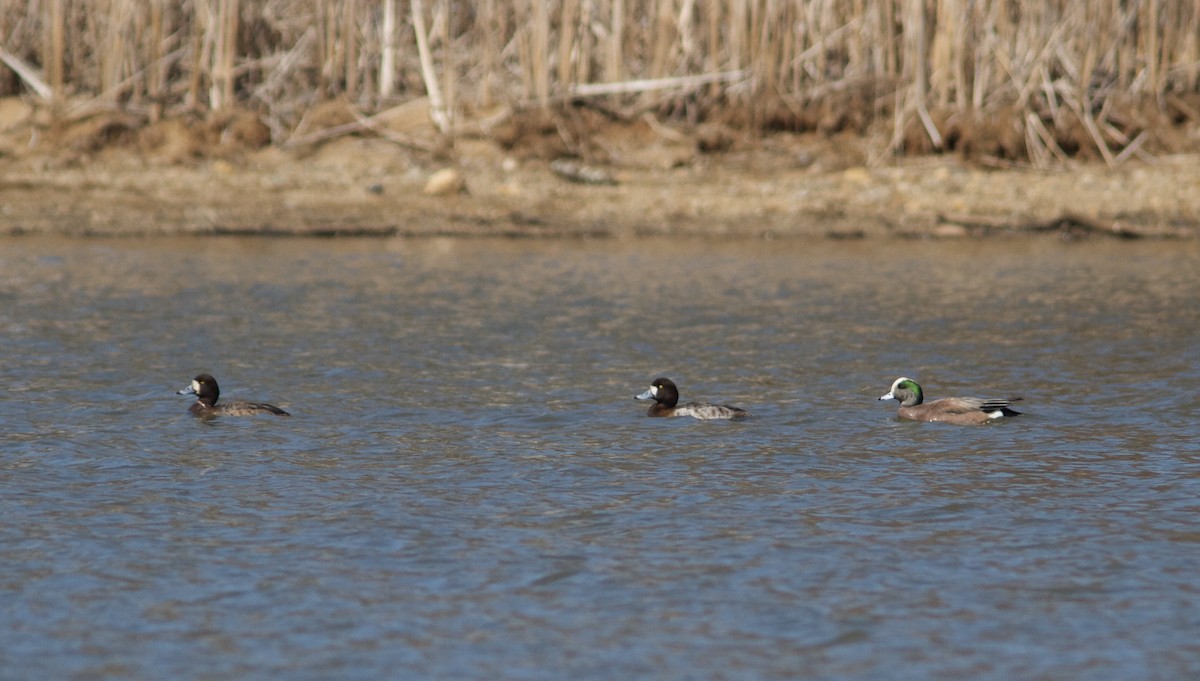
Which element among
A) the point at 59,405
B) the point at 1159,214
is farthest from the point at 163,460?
the point at 1159,214

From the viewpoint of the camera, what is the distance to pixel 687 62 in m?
25.1

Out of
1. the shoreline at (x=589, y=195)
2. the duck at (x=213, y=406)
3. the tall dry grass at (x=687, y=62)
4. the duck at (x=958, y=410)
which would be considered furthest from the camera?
the tall dry grass at (x=687, y=62)

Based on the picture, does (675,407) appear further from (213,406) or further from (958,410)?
(213,406)

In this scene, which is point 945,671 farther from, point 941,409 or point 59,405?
point 59,405

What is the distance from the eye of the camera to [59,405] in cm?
1193

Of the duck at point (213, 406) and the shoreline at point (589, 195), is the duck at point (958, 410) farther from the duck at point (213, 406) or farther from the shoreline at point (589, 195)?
the shoreline at point (589, 195)

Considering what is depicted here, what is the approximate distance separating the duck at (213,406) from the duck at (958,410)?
441cm

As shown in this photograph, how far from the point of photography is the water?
6906mm

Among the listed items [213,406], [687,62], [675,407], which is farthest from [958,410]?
[687,62]

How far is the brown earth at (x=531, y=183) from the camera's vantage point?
22328mm

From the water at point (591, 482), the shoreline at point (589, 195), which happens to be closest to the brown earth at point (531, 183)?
the shoreline at point (589, 195)

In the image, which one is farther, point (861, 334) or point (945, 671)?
point (861, 334)

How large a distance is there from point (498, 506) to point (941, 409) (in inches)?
151

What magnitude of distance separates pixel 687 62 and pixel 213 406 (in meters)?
14.7
